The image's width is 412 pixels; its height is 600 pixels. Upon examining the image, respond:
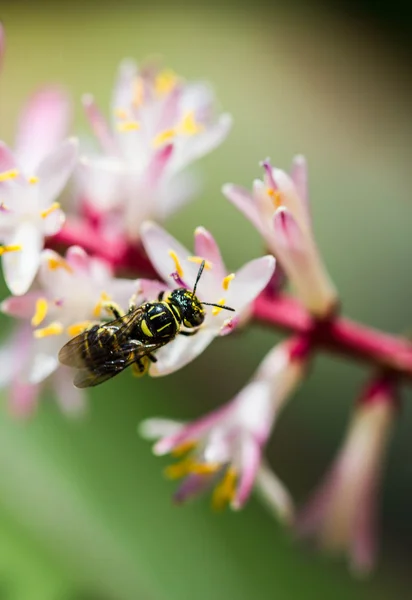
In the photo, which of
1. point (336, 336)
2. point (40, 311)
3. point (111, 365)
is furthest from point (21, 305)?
point (336, 336)

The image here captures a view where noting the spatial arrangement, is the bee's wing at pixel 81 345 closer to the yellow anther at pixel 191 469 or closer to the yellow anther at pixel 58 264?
the yellow anther at pixel 58 264

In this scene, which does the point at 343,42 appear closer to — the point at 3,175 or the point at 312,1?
the point at 312,1

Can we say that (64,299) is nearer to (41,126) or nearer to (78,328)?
(78,328)

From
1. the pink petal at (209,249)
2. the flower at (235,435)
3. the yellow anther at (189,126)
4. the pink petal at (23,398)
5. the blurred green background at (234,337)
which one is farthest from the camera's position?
the blurred green background at (234,337)

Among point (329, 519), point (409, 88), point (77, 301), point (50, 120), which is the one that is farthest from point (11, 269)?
point (409, 88)

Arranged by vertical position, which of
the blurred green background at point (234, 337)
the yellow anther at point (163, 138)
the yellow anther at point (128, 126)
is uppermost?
the yellow anther at point (128, 126)

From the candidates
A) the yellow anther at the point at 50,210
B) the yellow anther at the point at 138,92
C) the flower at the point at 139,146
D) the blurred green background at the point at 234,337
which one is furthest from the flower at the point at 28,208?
the blurred green background at the point at 234,337

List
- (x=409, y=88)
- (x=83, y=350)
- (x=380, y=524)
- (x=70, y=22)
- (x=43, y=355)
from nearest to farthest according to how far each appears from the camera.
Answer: (x=83, y=350) → (x=43, y=355) → (x=380, y=524) → (x=70, y=22) → (x=409, y=88)

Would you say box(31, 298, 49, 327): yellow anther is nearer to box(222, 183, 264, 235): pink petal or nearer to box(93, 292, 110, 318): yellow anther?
box(93, 292, 110, 318): yellow anther
